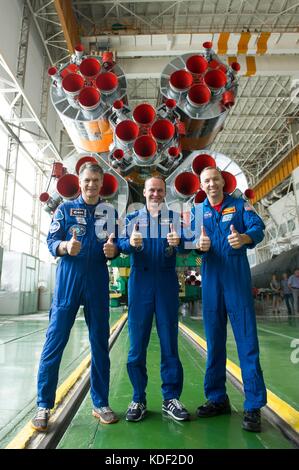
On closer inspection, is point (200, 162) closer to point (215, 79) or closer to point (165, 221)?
point (215, 79)

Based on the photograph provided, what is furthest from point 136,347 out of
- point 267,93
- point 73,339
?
point 267,93

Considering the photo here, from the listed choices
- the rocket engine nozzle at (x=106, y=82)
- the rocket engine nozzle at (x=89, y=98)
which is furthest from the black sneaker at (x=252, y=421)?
the rocket engine nozzle at (x=106, y=82)

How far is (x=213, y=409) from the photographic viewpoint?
8.27ft

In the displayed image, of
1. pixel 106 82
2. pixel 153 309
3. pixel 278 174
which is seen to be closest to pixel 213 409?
pixel 153 309

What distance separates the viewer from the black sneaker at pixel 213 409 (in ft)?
8.19

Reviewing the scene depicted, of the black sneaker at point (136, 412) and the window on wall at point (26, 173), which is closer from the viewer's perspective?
the black sneaker at point (136, 412)

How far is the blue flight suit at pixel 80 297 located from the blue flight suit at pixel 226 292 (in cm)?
79

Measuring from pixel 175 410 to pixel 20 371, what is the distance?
2268 mm

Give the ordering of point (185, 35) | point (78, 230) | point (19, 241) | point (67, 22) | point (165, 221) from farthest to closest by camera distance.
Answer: point (19, 241) < point (185, 35) < point (67, 22) < point (165, 221) < point (78, 230)

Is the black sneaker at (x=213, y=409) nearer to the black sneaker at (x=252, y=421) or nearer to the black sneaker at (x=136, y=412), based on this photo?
the black sneaker at (x=252, y=421)

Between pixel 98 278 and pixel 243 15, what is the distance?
10989 millimetres

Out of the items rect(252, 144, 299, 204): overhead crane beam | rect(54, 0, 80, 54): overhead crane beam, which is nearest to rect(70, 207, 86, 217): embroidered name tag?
rect(54, 0, 80, 54): overhead crane beam

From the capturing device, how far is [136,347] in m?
2.57
